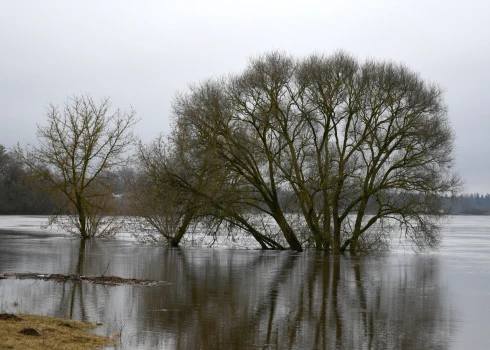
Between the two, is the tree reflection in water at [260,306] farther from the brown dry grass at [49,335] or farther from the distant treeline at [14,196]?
the distant treeline at [14,196]

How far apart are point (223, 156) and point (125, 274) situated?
15046 mm

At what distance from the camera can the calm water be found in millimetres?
11734

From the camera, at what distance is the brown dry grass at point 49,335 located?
10.0 m

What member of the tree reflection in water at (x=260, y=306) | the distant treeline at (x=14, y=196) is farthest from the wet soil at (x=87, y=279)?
the distant treeline at (x=14, y=196)

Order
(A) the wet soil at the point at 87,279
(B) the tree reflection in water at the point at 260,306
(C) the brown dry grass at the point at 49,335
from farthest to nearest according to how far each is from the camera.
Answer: (A) the wet soil at the point at 87,279, (B) the tree reflection in water at the point at 260,306, (C) the brown dry grass at the point at 49,335

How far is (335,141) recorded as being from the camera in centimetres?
3872

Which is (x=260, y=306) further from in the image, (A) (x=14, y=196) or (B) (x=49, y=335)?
(A) (x=14, y=196)

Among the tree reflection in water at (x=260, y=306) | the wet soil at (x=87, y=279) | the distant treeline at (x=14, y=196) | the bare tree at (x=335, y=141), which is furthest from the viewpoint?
the distant treeline at (x=14, y=196)

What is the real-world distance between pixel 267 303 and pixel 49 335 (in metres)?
6.21

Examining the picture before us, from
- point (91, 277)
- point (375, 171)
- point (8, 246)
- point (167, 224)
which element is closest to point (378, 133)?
point (375, 171)

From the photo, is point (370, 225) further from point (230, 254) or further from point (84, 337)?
point (84, 337)

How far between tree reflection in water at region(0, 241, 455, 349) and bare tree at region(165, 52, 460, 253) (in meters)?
11.2

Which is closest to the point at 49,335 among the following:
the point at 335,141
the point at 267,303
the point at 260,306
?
the point at 260,306

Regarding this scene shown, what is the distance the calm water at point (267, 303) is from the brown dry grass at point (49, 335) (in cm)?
47
